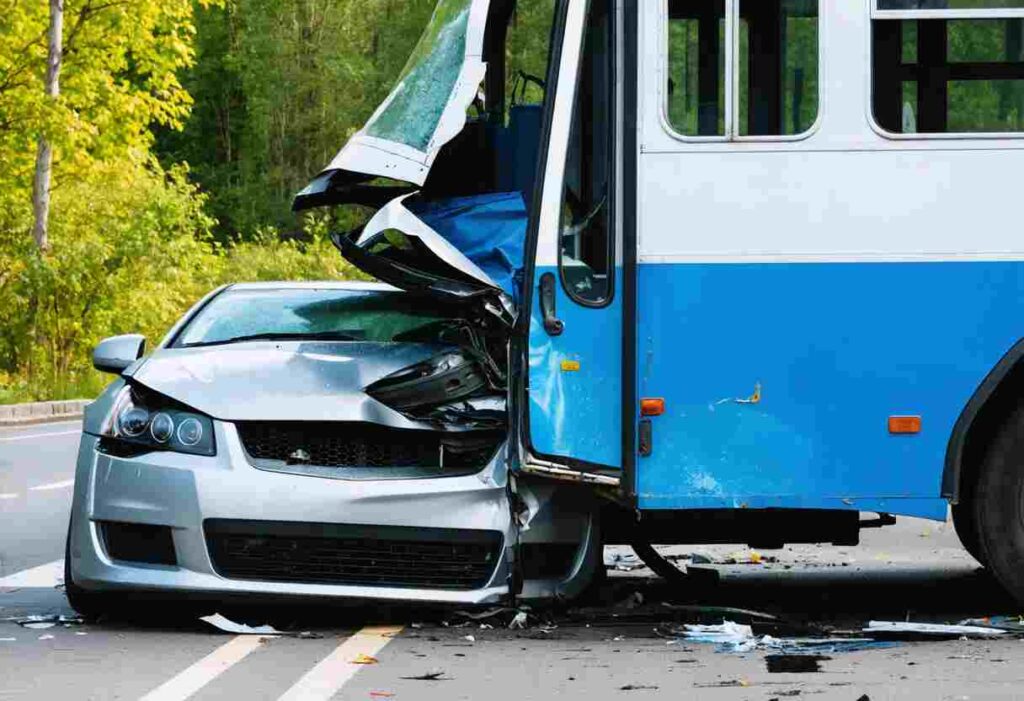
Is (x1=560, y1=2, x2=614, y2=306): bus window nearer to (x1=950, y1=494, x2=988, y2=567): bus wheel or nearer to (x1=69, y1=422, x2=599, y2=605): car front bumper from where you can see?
(x1=69, y1=422, x2=599, y2=605): car front bumper

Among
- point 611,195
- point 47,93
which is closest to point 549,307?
point 611,195

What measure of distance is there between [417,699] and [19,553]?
581cm

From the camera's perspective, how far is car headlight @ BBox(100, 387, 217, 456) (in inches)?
336

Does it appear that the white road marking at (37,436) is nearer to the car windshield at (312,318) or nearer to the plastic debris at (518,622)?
the car windshield at (312,318)

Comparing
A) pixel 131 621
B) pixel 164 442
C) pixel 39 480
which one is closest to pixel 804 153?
pixel 164 442

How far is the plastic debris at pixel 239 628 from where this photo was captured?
8.63m

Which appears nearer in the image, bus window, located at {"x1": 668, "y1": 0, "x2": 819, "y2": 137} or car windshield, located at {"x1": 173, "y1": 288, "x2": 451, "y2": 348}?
bus window, located at {"x1": 668, "y1": 0, "x2": 819, "y2": 137}

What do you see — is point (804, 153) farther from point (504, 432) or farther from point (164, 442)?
point (164, 442)

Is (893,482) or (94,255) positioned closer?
(893,482)

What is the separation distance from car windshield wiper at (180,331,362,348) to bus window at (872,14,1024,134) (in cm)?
249

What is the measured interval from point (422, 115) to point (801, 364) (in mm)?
1780

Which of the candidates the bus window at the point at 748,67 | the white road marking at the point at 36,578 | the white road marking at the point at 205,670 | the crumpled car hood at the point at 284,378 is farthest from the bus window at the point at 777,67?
the white road marking at the point at 36,578

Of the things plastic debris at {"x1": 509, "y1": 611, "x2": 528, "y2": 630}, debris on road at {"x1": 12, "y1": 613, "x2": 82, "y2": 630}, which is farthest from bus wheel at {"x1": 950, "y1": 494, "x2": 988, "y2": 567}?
debris on road at {"x1": 12, "y1": 613, "x2": 82, "y2": 630}

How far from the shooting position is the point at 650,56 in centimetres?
856
